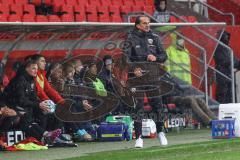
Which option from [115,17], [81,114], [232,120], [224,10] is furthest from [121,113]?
[224,10]

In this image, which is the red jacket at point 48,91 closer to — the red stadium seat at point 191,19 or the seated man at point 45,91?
the seated man at point 45,91

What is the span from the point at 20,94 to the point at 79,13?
6480 millimetres

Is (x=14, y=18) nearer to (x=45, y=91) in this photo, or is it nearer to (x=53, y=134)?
(x=45, y=91)

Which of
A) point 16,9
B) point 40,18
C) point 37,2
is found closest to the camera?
point 40,18

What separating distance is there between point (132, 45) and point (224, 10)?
12.8 metres

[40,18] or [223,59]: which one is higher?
[40,18]

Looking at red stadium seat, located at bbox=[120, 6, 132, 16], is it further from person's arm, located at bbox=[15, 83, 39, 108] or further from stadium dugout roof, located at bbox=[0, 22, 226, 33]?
person's arm, located at bbox=[15, 83, 39, 108]

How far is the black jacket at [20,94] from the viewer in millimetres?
14203

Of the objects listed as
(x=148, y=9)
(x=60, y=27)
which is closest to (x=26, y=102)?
(x=60, y=27)

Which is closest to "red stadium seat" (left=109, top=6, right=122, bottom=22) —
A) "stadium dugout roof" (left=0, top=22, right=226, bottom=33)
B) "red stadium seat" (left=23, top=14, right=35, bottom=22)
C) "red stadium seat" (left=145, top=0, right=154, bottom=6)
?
"red stadium seat" (left=145, top=0, right=154, bottom=6)

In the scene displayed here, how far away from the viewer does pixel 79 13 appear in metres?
20.4

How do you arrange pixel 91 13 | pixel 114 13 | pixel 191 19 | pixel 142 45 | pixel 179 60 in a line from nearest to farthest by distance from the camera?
1. pixel 142 45
2. pixel 179 60
3. pixel 91 13
4. pixel 114 13
5. pixel 191 19

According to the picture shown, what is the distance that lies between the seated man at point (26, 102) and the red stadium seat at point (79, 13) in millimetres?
5769

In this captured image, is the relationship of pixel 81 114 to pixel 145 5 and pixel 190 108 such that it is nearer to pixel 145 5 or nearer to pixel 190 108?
pixel 190 108
